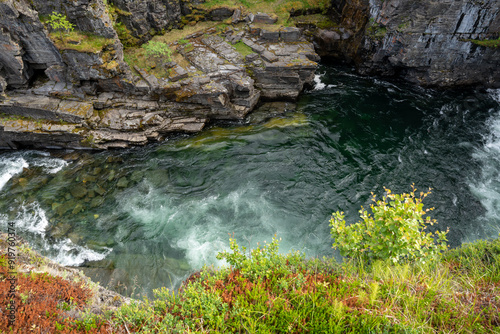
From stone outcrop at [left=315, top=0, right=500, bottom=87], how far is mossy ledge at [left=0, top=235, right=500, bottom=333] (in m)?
20.4

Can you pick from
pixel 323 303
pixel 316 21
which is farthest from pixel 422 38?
pixel 323 303

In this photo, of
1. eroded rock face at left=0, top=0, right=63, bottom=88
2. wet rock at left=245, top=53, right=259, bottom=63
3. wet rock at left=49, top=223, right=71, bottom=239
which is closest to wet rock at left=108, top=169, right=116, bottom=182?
wet rock at left=49, top=223, right=71, bottom=239

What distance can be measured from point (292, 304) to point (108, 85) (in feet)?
64.4

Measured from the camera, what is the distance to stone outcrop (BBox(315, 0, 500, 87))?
20625 mm

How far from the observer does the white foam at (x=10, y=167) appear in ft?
56.0

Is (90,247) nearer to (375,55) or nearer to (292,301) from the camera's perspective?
(292,301)

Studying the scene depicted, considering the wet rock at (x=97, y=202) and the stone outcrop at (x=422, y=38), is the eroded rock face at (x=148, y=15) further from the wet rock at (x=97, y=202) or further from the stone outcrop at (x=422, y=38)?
the wet rock at (x=97, y=202)

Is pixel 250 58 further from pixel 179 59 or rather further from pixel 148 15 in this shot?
pixel 148 15

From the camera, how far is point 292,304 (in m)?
6.63

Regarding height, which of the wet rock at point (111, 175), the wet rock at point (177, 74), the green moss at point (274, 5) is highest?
the green moss at point (274, 5)

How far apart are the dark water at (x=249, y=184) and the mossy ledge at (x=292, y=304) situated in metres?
6.19

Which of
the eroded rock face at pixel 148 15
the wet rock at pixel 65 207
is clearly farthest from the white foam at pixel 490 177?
the eroded rock face at pixel 148 15

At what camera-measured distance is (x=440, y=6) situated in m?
20.3

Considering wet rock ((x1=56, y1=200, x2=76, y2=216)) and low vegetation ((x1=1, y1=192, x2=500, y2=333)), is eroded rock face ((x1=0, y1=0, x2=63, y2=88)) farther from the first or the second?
low vegetation ((x1=1, y1=192, x2=500, y2=333))
